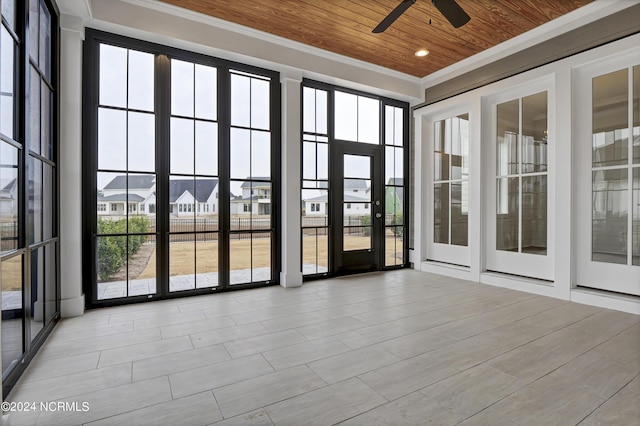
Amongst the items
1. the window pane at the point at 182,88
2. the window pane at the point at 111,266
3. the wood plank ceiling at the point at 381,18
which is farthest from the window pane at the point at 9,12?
the window pane at the point at 111,266

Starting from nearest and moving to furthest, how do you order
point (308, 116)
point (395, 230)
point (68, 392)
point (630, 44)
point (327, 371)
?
1. point (68, 392)
2. point (327, 371)
3. point (630, 44)
4. point (308, 116)
5. point (395, 230)

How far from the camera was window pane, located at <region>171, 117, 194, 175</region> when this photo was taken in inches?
147

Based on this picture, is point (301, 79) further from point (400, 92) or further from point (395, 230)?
point (395, 230)

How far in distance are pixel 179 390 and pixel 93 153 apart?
2632 millimetres

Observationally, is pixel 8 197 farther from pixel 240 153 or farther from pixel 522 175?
pixel 522 175

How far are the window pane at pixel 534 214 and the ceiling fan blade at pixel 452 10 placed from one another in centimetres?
223

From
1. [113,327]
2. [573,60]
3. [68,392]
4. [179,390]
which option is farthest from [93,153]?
[573,60]

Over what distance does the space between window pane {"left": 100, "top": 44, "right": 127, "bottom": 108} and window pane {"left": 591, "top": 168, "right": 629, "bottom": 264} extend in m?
5.08

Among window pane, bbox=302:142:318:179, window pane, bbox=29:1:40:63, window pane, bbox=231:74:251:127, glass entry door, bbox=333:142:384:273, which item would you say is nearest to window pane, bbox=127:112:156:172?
window pane, bbox=231:74:251:127

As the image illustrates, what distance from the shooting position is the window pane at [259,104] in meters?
4.23

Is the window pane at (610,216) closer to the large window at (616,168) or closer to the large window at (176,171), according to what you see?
the large window at (616,168)

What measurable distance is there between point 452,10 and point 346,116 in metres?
2.31

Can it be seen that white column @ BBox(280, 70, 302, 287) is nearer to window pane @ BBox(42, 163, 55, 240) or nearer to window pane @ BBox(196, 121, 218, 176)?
window pane @ BBox(196, 121, 218, 176)

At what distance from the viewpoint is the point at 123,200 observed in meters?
3.49
